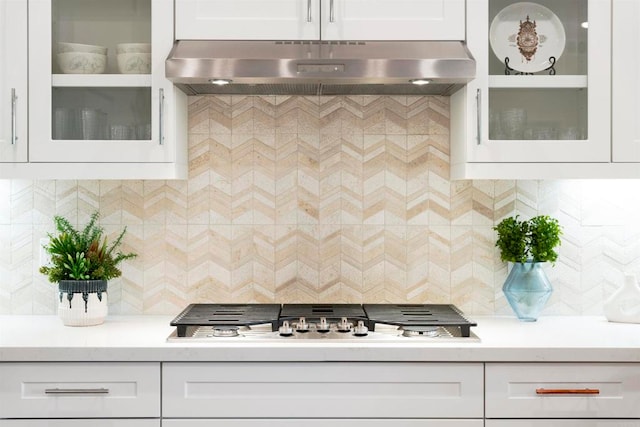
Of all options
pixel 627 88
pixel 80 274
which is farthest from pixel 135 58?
pixel 627 88

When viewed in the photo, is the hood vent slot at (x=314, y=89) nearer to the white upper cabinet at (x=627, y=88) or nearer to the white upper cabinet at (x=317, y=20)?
the white upper cabinet at (x=317, y=20)

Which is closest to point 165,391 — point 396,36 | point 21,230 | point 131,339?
point 131,339

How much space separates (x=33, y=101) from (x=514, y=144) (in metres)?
1.53

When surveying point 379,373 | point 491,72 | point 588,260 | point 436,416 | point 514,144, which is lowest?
point 436,416

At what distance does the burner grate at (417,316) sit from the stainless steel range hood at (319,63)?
0.75m

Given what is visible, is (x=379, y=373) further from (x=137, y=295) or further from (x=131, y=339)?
(x=137, y=295)

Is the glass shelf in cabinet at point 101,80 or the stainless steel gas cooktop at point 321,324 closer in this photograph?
the stainless steel gas cooktop at point 321,324

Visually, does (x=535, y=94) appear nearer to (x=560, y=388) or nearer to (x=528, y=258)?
(x=528, y=258)

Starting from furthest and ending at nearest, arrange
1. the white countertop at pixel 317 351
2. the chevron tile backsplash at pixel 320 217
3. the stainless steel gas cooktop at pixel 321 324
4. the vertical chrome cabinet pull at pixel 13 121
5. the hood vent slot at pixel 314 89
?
the chevron tile backsplash at pixel 320 217, the hood vent slot at pixel 314 89, the vertical chrome cabinet pull at pixel 13 121, the stainless steel gas cooktop at pixel 321 324, the white countertop at pixel 317 351

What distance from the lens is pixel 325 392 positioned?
2.01 metres

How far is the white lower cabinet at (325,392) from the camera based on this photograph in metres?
2.01

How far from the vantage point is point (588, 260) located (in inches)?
102

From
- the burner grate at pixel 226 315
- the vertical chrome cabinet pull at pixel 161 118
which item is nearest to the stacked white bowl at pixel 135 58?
the vertical chrome cabinet pull at pixel 161 118

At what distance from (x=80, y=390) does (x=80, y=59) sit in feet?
3.41
